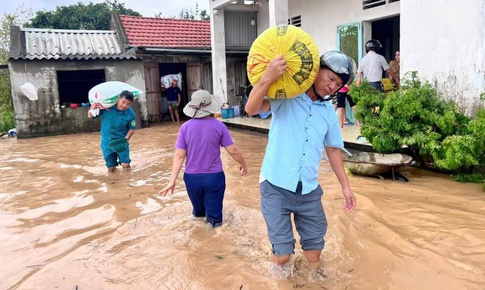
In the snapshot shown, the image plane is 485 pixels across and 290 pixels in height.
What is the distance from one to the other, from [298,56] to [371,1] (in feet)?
28.3

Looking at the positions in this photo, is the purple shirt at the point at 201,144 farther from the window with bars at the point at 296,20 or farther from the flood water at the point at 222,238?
the window with bars at the point at 296,20

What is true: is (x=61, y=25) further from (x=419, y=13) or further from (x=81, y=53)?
(x=419, y=13)

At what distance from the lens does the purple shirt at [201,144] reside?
403cm

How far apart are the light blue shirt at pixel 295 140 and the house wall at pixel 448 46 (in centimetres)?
382

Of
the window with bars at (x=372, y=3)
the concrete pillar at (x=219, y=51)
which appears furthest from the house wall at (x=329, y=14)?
the concrete pillar at (x=219, y=51)

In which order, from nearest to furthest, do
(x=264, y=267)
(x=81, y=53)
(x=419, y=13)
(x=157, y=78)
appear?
1. (x=264, y=267)
2. (x=419, y=13)
3. (x=81, y=53)
4. (x=157, y=78)

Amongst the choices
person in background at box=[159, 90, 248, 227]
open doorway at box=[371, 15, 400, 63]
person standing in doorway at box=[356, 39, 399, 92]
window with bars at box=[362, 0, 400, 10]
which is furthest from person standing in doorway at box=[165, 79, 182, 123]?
person in background at box=[159, 90, 248, 227]

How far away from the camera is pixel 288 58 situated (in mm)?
2486

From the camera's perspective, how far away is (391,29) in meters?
12.2

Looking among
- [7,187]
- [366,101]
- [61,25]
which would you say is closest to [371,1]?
[366,101]

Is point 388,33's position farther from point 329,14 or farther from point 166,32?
point 166,32

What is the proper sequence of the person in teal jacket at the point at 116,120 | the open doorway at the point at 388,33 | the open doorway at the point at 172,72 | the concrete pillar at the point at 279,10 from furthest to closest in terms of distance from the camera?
the open doorway at the point at 172,72, the open doorway at the point at 388,33, the concrete pillar at the point at 279,10, the person in teal jacket at the point at 116,120

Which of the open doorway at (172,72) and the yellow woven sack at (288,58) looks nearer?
the yellow woven sack at (288,58)

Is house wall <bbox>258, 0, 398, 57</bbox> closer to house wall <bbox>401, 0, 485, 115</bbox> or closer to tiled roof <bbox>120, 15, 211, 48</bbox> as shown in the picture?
house wall <bbox>401, 0, 485, 115</bbox>
